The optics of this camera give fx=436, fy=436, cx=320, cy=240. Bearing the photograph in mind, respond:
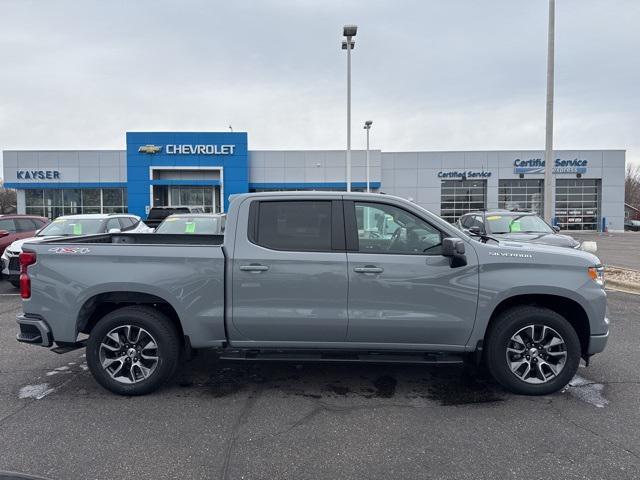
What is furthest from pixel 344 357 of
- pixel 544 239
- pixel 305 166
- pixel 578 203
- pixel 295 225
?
pixel 578 203

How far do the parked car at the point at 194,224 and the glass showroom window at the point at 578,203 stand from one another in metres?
35.8

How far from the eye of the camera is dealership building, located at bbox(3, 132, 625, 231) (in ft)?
114

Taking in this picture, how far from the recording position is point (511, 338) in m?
4.04

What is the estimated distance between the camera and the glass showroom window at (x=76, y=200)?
36438 mm

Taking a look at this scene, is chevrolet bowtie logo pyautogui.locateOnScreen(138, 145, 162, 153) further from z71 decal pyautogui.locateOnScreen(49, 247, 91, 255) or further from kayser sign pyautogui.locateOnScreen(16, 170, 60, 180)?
z71 decal pyautogui.locateOnScreen(49, 247, 91, 255)

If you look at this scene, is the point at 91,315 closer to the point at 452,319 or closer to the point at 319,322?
the point at 319,322

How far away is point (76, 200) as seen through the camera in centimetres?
3653

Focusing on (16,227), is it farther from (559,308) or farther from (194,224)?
(559,308)

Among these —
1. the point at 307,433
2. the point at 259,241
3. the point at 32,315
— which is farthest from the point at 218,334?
the point at 32,315

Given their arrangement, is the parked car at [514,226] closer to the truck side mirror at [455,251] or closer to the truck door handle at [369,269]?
the truck side mirror at [455,251]

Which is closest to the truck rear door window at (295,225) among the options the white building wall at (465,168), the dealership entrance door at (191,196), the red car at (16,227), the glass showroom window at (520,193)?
the red car at (16,227)

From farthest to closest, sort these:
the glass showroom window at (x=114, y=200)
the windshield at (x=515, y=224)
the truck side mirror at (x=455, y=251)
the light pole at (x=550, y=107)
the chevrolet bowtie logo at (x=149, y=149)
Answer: the glass showroom window at (x=114, y=200) → the chevrolet bowtie logo at (x=149, y=149) → the light pole at (x=550, y=107) → the windshield at (x=515, y=224) → the truck side mirror at (x=455, y=251)

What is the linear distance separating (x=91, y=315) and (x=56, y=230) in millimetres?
7911

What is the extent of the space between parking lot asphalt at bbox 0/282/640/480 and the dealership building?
102ft
